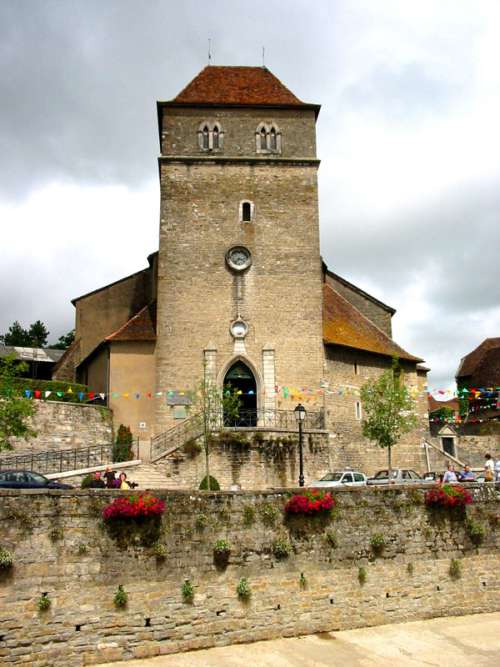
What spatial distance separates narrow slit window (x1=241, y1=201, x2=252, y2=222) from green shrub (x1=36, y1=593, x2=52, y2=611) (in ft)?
69.9

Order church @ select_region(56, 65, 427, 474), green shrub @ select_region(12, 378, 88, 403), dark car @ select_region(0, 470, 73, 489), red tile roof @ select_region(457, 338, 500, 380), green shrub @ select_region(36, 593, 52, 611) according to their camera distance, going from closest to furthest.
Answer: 1. green shrub @ select_region(36, 593, 52, 611)
2. dark car @ select_region(0, 470, 73, 489)
3. green shrub @ select_region(12, 378, 88, 403)
4. church @ select_region(56, 65, 427, 474)
5. red tile roof @ select_region(457, 338, 500, 380)

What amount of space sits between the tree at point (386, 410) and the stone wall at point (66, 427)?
10.9 m

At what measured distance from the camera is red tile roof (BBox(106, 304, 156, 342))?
29.3m

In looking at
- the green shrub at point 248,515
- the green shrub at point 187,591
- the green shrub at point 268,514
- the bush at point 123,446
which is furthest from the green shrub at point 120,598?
the bush at point 123,446

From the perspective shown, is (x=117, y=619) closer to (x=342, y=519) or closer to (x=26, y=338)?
(x=342, y=519)

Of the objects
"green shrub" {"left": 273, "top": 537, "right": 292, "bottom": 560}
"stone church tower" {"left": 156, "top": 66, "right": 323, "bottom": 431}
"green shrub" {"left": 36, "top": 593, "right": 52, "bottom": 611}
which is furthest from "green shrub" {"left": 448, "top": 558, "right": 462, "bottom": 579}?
"stone church tower" {"left": 156, "top": 66, "right": 323, "bottom": 431}

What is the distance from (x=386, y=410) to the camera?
2666 cm

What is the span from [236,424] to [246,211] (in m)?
9.86

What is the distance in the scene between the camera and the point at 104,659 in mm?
12406

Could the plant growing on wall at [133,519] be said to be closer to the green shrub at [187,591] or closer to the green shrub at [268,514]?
the green shrub at [187,591]

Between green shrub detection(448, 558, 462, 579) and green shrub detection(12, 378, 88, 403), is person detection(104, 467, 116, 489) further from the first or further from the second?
green shrub detection(448, 558, 462, 579)

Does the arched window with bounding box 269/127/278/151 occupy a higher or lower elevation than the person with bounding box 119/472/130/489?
higher

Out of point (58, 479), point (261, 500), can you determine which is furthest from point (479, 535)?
point (58, 479)

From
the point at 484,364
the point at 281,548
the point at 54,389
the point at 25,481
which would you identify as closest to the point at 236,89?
the point at 54,389
